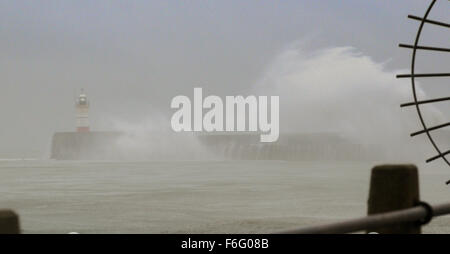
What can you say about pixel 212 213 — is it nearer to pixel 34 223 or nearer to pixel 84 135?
pixel 34 223

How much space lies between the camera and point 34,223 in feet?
50.3

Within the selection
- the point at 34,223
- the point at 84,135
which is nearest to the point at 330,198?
the point at 34,223

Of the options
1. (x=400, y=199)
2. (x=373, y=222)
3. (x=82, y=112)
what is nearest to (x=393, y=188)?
(x=400, y=199)

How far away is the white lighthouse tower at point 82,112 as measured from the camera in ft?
299

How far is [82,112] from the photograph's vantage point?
9219 cm

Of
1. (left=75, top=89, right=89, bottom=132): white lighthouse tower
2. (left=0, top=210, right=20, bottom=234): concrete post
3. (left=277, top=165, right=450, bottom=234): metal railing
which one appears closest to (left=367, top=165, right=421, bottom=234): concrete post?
(left=277, top=165, right=450, bottom=234): metal railing

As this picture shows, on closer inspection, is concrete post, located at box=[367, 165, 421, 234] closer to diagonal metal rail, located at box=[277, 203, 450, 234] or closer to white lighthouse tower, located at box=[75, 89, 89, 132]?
diagonal metal rail, located at box=[277, 203, 450, 234]

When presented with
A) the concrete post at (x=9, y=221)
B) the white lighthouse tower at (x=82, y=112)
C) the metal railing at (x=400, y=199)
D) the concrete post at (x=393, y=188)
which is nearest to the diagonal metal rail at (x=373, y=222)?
the metal railing at (x=400, y=199)

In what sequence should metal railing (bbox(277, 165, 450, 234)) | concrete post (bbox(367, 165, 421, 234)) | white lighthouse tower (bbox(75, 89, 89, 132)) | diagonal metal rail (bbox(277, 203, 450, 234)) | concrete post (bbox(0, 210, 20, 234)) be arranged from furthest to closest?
white lighthouse tower (bbox(75, 89, 89, 132))
concrete post (bbox(367, 165, 421, 234))
metal railing (bbox(277, 165, 450, 234))
diagonal metal rail (bbox(277, 203, 450, 234))
concrete post (bbox(0, 210, 20, 234))

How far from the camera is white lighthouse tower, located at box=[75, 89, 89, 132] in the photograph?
3593 inches

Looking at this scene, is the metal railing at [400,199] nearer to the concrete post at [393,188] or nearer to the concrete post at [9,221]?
the concrete post at [393,188]

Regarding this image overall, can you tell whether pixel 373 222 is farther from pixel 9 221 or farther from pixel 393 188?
pixel 9 221

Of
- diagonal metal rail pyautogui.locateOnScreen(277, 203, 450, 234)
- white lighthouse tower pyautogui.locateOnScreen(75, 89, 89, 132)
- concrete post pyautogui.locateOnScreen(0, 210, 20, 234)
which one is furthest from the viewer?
white lighthouse tower pyautogui.locateOnScreen(75, 89, 89, 132)
